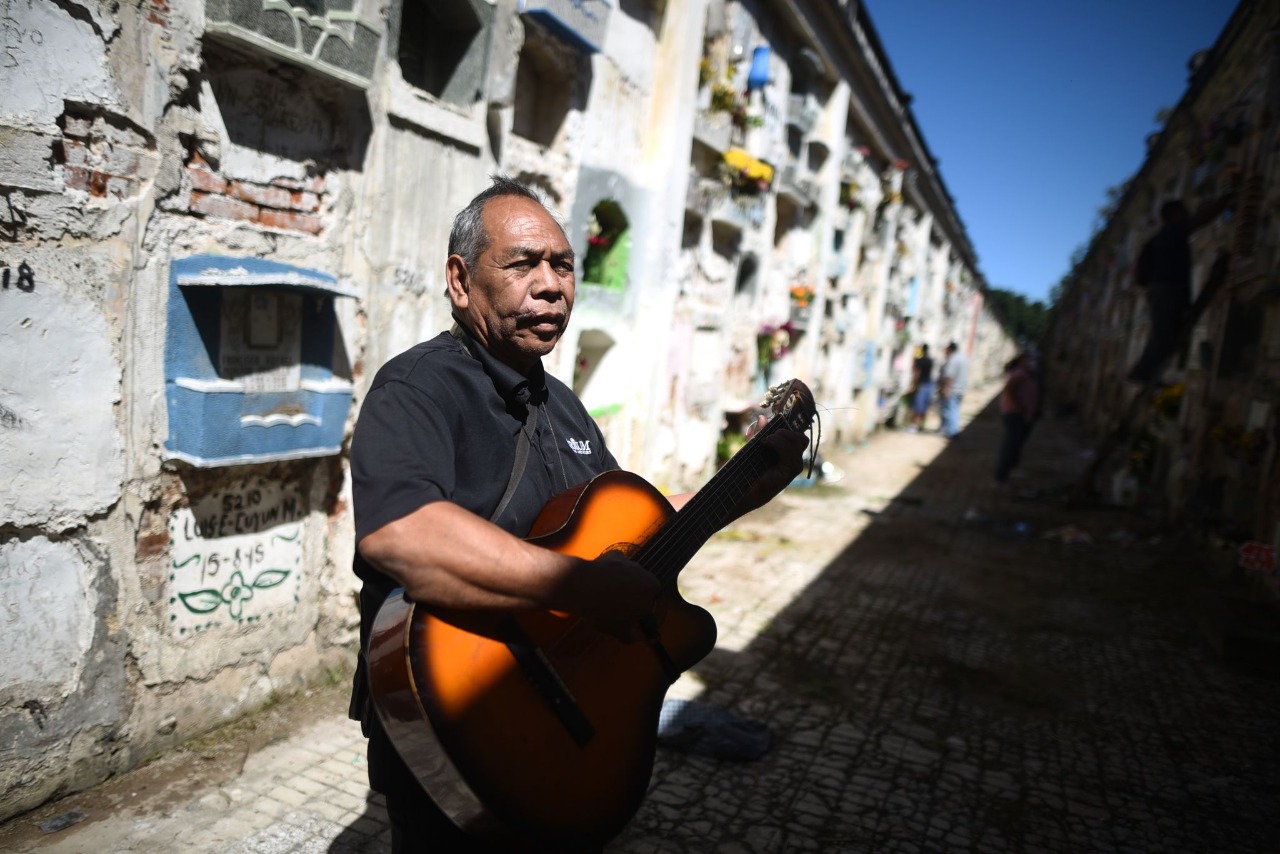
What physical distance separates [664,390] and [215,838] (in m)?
5.36

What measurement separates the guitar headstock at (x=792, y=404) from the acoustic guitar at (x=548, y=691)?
0.61m

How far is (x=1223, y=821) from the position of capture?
322 cm

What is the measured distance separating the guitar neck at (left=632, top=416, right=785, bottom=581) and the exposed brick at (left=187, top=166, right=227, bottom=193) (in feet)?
7.84

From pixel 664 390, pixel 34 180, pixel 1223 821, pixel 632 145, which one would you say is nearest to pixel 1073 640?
pixel 1223 821

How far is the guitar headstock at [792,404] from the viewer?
2455 millimetres

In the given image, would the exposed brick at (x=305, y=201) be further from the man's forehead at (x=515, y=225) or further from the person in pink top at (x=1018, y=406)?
the person in pink top at (x=1018, y=406)

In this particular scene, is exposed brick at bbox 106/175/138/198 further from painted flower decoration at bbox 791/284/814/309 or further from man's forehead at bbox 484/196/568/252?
painted flower decoration at bbox 791/284/814/309

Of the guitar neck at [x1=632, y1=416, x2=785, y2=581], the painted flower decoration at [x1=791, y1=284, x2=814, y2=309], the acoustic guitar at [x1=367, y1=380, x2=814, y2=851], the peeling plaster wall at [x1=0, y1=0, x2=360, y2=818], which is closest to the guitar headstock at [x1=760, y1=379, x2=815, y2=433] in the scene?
the guitar neck at [x1=632, y1=416, x2=785, y2=581]

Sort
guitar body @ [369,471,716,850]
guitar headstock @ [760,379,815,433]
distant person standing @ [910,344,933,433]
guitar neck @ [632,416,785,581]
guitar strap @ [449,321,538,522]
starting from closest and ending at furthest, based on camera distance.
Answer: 1. guitar body @ [369,471,716,850]
2. guitar strap @ [449,321,538,522]
3. guitar neck @ [632,416,785,581]
4. guitar headstock @ [760,379,815,433]
5. distant person standing @ [910,344,933,433]

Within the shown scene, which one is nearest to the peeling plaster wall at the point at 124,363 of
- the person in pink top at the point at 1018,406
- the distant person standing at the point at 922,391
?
the person in pink top at the point at 1018,406

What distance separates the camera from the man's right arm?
135cm

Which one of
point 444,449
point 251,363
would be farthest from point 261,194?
point 444,449

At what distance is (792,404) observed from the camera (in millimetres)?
2467

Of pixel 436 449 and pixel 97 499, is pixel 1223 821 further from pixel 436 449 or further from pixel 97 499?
pixel 97 499
